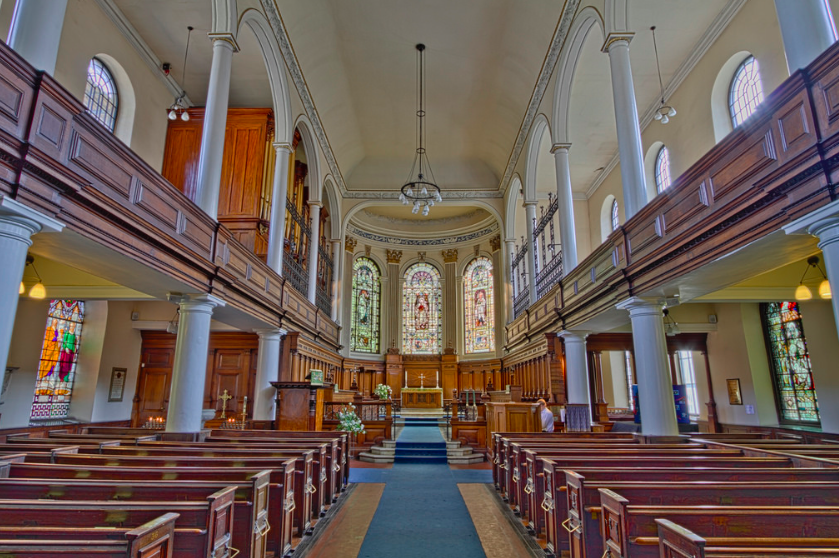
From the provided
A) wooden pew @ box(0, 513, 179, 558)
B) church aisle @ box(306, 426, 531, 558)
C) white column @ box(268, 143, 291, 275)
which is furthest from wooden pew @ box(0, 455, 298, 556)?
white column @ box(268, 143, 291, 275)

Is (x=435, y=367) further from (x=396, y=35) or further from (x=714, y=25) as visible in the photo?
(x=714, y=25)

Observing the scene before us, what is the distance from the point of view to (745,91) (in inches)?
362

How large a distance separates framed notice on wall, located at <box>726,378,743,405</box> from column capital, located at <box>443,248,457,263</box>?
41.2 ft

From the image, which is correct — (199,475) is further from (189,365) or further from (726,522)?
(726,522)

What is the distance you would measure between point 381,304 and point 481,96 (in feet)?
35.0

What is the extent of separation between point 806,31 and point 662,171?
28.7 ft

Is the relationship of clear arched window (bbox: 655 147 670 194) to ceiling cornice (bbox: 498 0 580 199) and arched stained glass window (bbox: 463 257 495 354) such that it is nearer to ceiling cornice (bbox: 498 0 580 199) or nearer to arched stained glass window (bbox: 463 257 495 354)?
ceiling cornice (bbox: 498 0 580 199)

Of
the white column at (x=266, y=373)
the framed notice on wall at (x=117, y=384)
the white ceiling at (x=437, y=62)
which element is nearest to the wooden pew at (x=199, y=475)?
the white column at (x=266, y=373)

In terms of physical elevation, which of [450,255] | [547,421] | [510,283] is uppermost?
[450,255]

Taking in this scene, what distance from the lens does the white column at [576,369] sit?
9.94 meters

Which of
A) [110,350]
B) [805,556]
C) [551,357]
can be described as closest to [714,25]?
[551,357]

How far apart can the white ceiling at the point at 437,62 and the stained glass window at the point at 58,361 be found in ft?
19.8

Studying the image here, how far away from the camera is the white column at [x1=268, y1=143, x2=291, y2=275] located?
10220mm

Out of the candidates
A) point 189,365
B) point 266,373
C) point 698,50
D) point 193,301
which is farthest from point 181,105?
point 698,50
